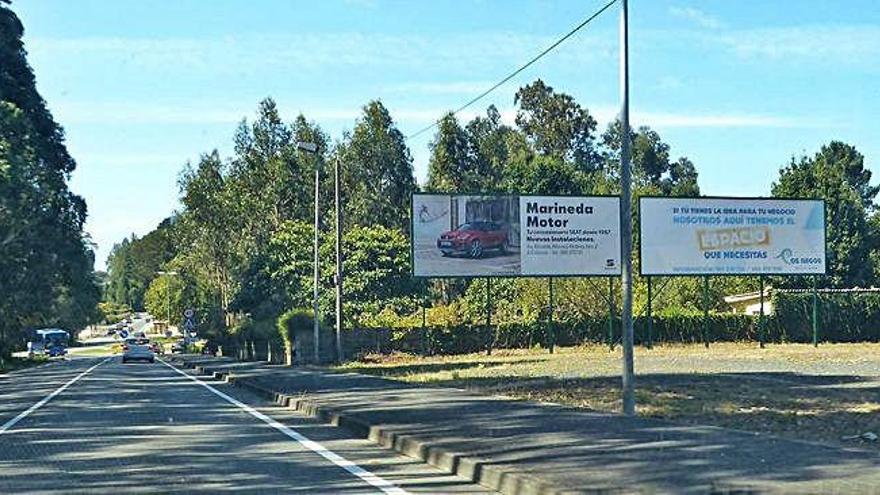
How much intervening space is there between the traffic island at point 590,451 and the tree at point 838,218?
55.2 m

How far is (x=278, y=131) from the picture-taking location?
84250 millimetres

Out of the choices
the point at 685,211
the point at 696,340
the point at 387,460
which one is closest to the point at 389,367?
the point at 685,211

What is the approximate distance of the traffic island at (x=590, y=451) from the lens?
977cm

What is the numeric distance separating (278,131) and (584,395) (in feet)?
215

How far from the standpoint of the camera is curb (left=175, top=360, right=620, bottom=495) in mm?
9992

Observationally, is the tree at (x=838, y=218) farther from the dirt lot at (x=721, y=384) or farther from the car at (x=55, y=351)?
the car at (x=55, y=351)

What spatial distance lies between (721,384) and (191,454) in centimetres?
1348

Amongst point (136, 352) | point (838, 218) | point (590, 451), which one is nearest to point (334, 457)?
point (590, 451)

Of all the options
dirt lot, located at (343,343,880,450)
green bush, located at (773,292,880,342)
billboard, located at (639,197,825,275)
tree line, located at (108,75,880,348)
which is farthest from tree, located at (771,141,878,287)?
dirt lot, located at (343,343,880,450)

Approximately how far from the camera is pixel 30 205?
2153 inches

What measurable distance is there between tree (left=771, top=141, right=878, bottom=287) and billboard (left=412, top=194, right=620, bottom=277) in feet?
91.0

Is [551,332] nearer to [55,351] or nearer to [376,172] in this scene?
[376,172]

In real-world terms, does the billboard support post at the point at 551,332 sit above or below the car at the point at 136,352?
above

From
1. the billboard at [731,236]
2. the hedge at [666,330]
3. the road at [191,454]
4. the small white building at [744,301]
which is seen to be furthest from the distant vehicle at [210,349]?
the road at [191,454]
